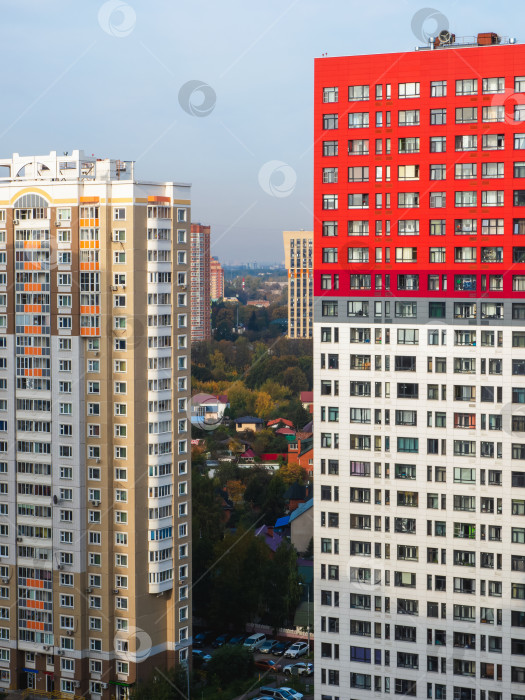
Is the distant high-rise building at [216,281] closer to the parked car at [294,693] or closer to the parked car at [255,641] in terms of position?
the parked car at [255,641]

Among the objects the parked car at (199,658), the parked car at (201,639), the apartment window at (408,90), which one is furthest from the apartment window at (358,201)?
the parked car at (201,639)

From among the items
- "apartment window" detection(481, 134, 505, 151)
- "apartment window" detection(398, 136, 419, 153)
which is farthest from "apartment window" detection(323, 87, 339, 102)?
"apartment window" detection(481, 134, 505, 151)

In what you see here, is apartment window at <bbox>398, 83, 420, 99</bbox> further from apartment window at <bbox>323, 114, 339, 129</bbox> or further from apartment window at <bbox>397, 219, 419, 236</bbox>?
apartment window at <bbox>397, 219, 419, 236</bbox>

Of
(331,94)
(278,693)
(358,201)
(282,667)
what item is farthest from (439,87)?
(282,667)

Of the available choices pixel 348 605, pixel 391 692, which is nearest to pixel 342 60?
pixel 348 605

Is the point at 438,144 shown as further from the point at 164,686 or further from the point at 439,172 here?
the point at 164,686
